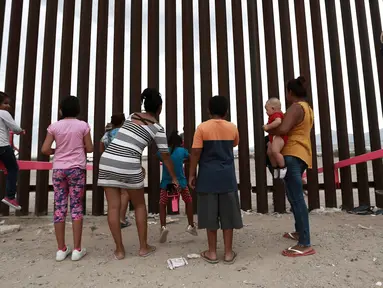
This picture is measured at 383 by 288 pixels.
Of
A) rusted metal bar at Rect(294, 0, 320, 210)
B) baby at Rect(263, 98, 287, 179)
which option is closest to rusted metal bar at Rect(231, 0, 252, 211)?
rusted metal bar at Rect(294, 0, 320, 210)

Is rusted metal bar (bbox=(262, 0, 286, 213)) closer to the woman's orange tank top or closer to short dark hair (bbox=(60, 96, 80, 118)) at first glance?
the woman's orange tank top

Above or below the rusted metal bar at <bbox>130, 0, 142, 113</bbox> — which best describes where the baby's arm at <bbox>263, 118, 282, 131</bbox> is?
below

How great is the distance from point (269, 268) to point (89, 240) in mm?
1742

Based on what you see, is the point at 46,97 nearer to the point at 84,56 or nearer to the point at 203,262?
the point at 84,56

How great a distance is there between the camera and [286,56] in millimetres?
3797

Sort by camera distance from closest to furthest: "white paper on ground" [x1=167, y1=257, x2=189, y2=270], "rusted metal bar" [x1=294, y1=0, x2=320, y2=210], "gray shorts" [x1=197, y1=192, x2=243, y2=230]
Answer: "white paper on ground" [x1=167, y1=257, x2=189, y2=270] → "gray shorts" [x1=197, y1=192, x2=243, y2=230] → "rusted metal bar" [x1=294, y1=0, x2=320, y2=210]

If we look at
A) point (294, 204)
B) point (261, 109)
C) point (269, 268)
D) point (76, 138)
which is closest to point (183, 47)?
point (261, 109)

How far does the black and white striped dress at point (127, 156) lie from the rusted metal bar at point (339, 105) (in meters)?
2.70

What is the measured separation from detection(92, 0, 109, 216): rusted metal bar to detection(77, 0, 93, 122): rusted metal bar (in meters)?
0.13

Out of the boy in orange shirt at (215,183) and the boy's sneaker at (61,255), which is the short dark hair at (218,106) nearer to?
the boy in orange shirt at (215,183)

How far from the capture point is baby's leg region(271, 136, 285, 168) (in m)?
2.27

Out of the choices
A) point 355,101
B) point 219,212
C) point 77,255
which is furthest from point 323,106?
point 77,255

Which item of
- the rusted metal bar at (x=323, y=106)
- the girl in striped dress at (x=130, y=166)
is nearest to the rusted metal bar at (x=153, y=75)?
the girl in striped dress at (x=130, y=166)

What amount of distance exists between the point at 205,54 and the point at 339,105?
1992 millimetres
